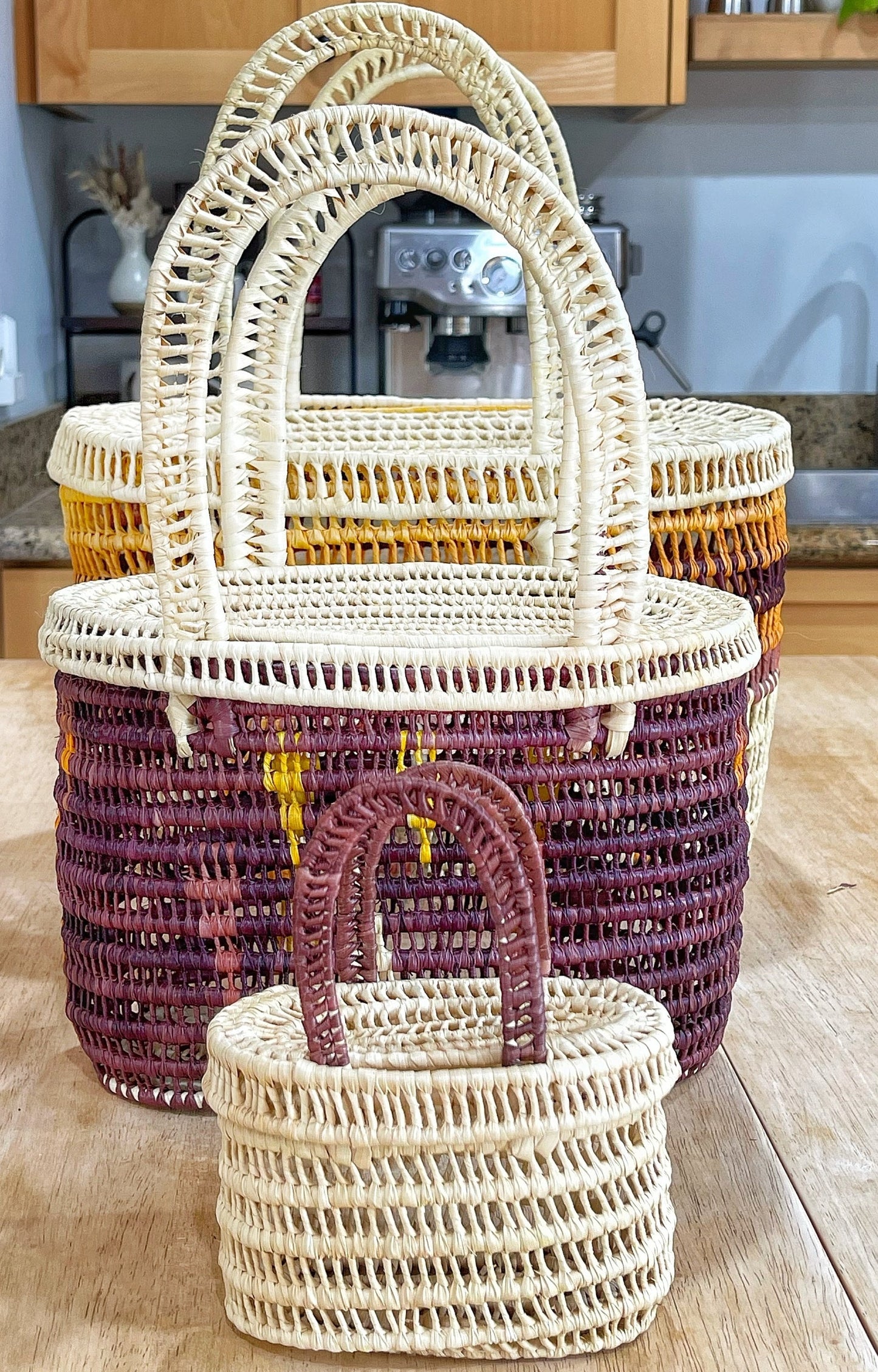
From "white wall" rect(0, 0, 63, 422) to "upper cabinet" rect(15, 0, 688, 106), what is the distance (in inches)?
2.8

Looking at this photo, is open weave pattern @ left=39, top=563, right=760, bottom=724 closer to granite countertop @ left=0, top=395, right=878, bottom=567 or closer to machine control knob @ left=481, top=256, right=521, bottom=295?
granite countertop @ left=0, top=395, right=878, bottom=567

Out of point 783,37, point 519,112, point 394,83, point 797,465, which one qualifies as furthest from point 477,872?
point 797,465

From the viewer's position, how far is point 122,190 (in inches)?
91.3

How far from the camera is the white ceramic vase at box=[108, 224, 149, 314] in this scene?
234 cm

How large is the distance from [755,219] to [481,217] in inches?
76.3

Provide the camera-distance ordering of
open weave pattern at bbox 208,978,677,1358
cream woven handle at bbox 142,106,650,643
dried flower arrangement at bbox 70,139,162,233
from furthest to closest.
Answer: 1. dried flower arrangement at bbox 70,139,162,233
2. cream woven handle at bbox 142,106,650,643
3. open weave pattern at bbox 208,978,677,1358

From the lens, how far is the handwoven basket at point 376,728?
2.52 feet

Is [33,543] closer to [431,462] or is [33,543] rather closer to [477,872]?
[431,462]

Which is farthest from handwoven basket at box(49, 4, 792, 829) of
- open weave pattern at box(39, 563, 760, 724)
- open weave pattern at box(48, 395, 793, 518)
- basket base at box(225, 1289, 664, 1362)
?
basket base at box(225, 1289, 664, 1362)

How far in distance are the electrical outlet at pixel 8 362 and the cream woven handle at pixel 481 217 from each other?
124cm

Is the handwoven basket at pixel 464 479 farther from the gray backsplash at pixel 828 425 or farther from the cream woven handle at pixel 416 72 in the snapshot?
the gray backsplash at pixel 828 425

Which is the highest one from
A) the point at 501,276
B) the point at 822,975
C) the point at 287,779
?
the point at 501,276

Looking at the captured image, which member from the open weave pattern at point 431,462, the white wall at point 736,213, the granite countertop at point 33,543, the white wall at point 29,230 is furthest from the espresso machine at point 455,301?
the open weave pattern at point 431,462

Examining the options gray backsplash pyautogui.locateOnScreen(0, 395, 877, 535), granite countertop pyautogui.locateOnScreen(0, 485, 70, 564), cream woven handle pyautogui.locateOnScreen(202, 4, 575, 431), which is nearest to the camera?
cream woven handle pyautogui.locateOnScreen(202, 4, 575, 431)
